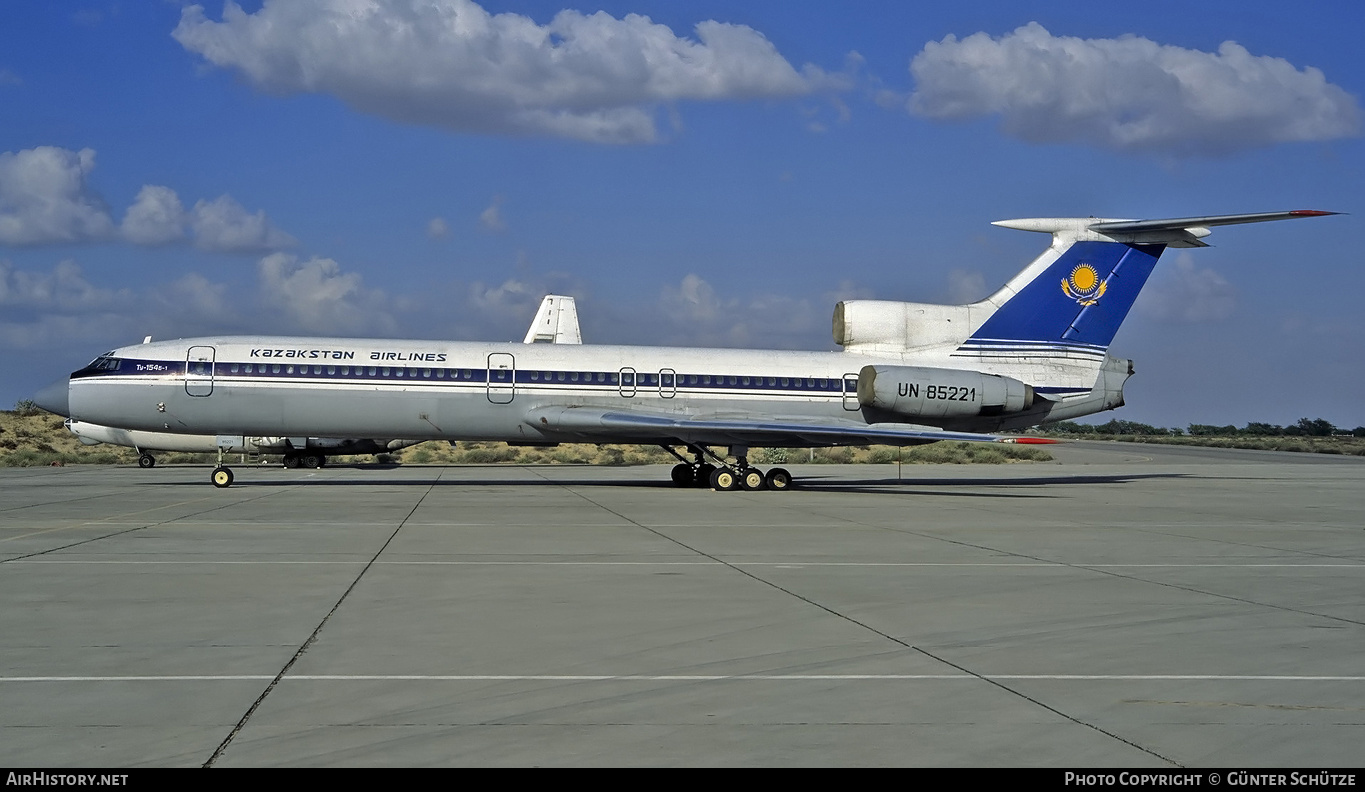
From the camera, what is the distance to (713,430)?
84.8ft

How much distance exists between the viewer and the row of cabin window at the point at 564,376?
26.0 m

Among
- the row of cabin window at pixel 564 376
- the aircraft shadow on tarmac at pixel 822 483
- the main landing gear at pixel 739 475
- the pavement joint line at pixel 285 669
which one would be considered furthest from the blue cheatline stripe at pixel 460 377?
the pavement joint line at pixel 285 669

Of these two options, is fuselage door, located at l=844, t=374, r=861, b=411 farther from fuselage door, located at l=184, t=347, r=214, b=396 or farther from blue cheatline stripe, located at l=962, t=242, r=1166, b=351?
fuselage door, located at l=184, t=347, r=214, b=396

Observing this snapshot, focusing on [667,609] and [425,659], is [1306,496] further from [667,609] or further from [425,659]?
[425,659]

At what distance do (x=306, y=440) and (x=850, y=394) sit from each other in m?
19.1

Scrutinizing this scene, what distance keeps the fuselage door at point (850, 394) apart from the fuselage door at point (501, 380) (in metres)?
8.07

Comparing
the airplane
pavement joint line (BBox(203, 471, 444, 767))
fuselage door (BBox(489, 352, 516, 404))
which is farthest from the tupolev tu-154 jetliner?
pavement joint line (BBox(203, 471, 444, 767))

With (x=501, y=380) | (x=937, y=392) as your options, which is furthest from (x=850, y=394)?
(x=501, y=380)

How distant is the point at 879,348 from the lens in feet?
96.5

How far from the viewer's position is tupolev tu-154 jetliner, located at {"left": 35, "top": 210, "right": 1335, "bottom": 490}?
26.0m

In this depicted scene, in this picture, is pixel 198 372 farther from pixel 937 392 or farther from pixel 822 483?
pixel 937 392

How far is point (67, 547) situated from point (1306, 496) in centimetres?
2557

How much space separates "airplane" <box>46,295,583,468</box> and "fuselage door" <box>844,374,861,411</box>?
1237 centimetres
